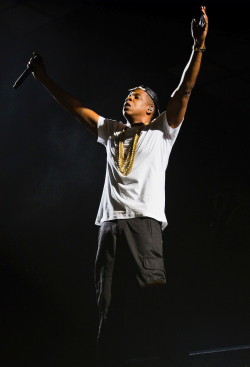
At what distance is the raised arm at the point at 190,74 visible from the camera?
133 centimetres

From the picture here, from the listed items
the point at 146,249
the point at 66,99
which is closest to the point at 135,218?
the point at 146,249

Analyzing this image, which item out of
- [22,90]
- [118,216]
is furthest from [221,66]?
[118,216]

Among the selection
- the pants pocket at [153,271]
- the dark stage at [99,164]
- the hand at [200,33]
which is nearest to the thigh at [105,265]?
the pants pocket at [153,271]

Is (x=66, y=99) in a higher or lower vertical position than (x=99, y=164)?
higher

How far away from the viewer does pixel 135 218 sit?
1386 mm

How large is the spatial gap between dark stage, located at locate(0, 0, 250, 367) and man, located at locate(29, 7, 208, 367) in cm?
96

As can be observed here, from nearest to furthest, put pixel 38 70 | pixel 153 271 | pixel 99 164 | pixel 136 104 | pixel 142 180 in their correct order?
pixel 153 271 → pixel 142 180 → pixel 136 104 → pixel 38 70 → pixel 99 164

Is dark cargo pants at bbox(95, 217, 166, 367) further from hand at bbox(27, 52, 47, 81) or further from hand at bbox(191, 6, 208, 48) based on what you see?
hand at bbox(27, 52, 47, 81)

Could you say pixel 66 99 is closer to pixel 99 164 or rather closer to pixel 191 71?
pixel 191 71

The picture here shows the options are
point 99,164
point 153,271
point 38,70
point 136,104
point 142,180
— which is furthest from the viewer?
point 99,164

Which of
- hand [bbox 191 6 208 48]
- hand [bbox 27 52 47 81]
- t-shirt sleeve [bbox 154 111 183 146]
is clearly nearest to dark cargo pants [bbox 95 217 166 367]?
t-shirt sleeve [bbox 154 111 183 146]

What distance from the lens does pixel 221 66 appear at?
2.98 metres

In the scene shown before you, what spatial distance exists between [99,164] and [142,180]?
145 centimetres

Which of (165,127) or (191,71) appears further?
(165,127)
